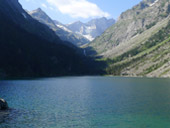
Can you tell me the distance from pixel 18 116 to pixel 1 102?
35.0 ft

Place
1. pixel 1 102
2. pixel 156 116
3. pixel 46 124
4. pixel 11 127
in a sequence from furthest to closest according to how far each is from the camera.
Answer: pixel 1 102, pixel 156 116, pixel 46 124, pixel 11 127

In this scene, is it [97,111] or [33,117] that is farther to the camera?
[97,111]

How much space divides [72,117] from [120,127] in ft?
45.1

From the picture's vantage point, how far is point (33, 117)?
50.6 m

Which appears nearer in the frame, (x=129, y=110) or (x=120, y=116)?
(x=120, y=116)

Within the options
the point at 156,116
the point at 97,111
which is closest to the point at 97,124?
the point at 97,111

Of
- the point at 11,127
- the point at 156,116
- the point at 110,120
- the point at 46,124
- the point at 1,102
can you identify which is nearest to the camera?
the point at 11,127

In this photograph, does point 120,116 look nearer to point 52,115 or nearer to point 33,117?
point 52,115

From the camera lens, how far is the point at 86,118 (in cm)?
5022

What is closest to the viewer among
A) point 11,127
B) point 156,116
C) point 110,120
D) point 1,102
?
point 11,127

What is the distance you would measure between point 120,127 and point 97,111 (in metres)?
16.6

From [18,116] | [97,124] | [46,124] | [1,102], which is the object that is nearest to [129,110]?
[97,124]

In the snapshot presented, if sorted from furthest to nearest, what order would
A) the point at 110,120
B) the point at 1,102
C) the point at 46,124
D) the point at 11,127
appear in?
1. the point at 1,102
2. the point at 110,120
3. the point at 46,124
4. the point at 11,127

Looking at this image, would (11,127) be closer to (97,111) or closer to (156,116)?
(97,111)
